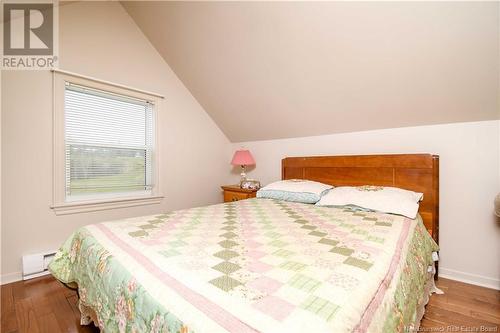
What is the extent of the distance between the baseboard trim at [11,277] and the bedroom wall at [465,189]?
346 cm

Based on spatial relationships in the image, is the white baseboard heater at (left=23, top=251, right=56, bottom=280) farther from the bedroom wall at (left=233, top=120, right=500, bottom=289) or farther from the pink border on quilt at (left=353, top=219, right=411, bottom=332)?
the bedroom wall at (left=233, top=120, right=500, bottom=289)

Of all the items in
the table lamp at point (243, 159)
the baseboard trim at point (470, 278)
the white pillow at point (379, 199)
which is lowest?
the baseboard trim at point (470, 278)

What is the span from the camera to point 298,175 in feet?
9.36

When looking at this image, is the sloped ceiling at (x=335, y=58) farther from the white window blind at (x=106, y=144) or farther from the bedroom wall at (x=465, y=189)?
the white window blind at (x=106, y=144)

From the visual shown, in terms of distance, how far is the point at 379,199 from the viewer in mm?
1867

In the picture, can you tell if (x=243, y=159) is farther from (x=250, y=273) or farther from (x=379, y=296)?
(x=379, y=296)

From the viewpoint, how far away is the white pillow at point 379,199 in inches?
68.6

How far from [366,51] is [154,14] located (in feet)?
7.00

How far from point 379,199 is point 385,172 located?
0.48 metres

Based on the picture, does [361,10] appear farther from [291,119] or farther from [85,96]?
[85,96]

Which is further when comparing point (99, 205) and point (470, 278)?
point (99, 205)

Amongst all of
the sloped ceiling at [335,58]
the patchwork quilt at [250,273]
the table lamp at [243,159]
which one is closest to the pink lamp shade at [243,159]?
the table lamp at [243,159]

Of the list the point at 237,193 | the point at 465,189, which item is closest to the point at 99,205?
the point at 237,193

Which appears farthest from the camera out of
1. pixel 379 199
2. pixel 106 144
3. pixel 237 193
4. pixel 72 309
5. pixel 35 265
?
pixel 237 193
